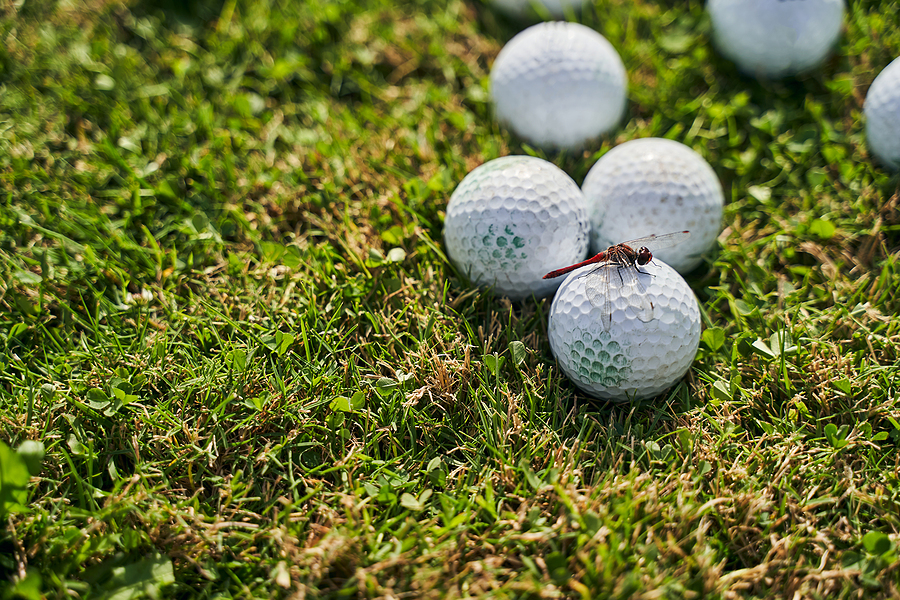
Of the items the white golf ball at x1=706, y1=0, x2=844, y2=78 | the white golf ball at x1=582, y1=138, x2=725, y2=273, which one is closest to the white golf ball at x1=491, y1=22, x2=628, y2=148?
the white golf ball at x1=582, y1=138, x2=725, y2=273

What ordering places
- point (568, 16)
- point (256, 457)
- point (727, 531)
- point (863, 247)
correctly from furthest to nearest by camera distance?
point (568, 16)
point (863, 247)
point (256, 457)
point (727, 531)

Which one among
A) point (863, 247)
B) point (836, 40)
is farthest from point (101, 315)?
point (836, 40)

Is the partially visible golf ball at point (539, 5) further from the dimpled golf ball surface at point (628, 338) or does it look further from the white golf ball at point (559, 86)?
the dimpled golf ball surface at point (628, 338)

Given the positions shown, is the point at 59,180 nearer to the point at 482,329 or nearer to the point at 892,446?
the point at 482,329

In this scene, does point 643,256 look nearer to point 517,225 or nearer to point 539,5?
point 517,225

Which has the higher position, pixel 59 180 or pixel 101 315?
pixel 59 180

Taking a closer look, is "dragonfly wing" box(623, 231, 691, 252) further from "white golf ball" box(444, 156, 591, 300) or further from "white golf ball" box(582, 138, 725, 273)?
"white golf ball" box(444, 156, 591, 300)
